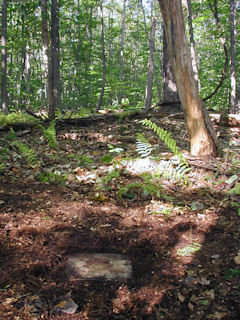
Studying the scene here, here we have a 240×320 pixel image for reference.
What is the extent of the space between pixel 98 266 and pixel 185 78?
3.47m

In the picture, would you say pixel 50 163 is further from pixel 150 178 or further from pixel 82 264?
pixel 82 264

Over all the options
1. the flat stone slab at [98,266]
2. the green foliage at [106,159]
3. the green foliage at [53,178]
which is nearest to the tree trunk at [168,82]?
the green foliage at [106,159]

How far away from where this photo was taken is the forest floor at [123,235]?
1.95m

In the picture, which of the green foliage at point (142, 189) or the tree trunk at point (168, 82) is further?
the tree trunk at point (168, 82)

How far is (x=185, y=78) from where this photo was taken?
442cm

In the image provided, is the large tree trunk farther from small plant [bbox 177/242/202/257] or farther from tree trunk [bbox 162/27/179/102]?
tree trunk [bbox 162/27/179/102]

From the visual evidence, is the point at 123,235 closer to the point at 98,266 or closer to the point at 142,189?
the point at 98,266

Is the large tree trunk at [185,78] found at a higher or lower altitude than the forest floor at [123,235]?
higher

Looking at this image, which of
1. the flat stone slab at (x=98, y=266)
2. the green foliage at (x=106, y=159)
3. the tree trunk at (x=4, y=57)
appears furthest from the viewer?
the tree trunk at (x=4, y=57)

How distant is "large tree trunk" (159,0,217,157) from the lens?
418 centimetres

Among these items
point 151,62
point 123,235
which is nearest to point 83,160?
point 123,235

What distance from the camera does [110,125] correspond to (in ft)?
24.3

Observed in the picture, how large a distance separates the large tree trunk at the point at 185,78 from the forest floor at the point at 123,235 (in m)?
0.40

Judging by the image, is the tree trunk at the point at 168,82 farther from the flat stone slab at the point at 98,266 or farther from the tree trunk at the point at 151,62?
the flat stone slab at the point at 98,266
